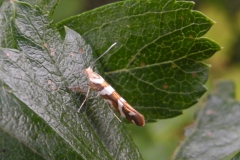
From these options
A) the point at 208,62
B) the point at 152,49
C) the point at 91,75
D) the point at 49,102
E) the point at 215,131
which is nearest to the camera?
the point at 49,102

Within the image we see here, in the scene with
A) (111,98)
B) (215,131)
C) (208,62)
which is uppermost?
(111,98)

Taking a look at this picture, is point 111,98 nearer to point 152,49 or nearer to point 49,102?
point 152,49

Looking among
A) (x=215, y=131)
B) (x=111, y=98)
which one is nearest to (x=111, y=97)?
(x=111, y=98)

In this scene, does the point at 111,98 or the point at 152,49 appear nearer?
the point at 111,98

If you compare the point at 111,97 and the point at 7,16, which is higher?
the point at 7,16

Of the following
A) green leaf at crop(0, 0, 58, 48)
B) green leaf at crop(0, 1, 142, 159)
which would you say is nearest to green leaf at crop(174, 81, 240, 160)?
green leaf at crop(0, 1, 142, 159)

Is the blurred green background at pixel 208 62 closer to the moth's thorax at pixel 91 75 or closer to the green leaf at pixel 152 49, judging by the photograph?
the green leaf at pixel 152 49

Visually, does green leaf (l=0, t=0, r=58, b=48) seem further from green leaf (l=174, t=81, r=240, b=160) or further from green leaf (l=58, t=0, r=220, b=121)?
green leaf (l=174, t=81, r=240, b=160)

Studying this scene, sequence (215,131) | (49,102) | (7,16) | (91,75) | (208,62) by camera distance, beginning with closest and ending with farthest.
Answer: (49,102)
(7,16)
(91,75)
(215,131)
(208,62)
